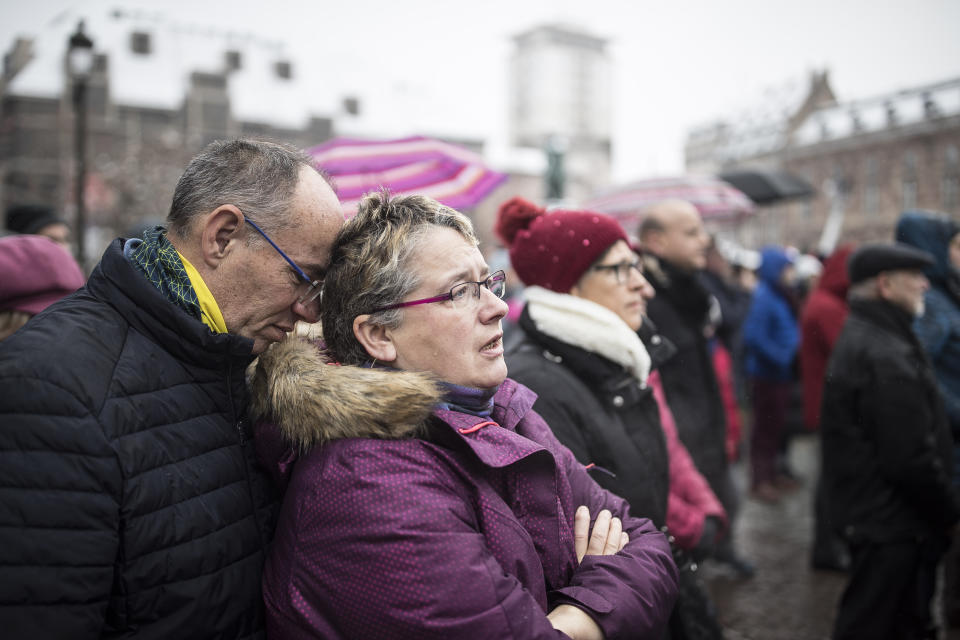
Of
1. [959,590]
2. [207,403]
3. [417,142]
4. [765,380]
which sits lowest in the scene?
[959,590]

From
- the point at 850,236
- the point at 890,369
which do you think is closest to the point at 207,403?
the point at 890,369

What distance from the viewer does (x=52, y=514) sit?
4.13 feet

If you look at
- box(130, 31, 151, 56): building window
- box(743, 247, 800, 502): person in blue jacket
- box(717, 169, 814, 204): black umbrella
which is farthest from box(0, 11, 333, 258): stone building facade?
box(743, 247, 800, 502): person in blue jacket

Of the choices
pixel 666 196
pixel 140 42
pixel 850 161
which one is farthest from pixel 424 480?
pixel 140 42

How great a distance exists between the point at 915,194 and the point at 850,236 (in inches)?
182

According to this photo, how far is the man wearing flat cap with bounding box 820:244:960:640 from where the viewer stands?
11.1ft

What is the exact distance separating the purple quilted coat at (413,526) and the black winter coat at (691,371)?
2.41 meters

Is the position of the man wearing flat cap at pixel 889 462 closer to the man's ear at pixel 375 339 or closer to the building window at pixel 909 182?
the man's ear at pixel 375 339

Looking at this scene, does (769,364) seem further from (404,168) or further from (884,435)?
(404,168)

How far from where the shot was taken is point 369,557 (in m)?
1.35

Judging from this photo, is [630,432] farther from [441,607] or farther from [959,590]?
[959,590]

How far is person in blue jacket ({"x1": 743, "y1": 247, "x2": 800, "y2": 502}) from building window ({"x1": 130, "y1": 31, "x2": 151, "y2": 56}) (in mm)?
39296

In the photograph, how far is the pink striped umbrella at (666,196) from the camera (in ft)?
23.0

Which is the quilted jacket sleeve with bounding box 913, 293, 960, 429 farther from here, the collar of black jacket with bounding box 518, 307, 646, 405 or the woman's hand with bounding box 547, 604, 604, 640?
the woman's hand with bounding box 547, 604, 604, 640
